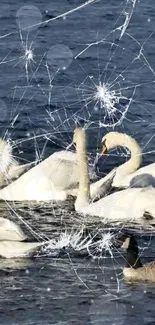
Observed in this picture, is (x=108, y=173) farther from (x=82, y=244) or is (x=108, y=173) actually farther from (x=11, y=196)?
(x=82, y=244)

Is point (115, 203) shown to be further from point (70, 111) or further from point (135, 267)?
point (70, 111)

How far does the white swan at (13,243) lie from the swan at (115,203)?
1716 mm

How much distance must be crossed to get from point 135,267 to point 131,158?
3958 mm

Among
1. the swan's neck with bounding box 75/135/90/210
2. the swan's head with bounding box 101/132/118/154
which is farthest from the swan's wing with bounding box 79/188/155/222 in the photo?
the swan's head with bounding box 101/132/118/154

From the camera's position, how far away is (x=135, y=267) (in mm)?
14500

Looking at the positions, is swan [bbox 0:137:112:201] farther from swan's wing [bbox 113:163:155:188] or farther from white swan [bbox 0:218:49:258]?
white swan [bbox 0:218:49:258]

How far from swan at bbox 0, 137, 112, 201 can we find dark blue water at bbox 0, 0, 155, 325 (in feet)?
1.37

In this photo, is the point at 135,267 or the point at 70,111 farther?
the point at 70,111

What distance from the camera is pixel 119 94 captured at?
21.9 metres

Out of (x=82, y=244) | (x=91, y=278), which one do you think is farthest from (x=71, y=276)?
(x=82, y=244)

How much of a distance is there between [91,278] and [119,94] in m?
7.90

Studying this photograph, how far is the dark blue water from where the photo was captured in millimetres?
13617

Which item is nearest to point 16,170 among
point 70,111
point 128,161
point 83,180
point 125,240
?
point 83,180

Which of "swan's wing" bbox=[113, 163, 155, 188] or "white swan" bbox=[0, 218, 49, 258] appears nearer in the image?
"white swan" bbox=[0, 218, 49, 258]
